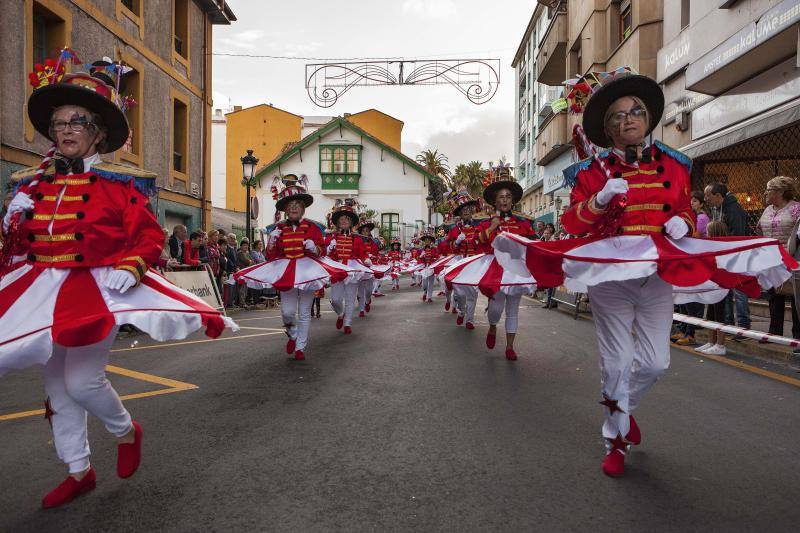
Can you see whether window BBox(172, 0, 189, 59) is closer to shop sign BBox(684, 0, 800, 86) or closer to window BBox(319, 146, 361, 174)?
shop sign BBox(684, 0, 800, 86)

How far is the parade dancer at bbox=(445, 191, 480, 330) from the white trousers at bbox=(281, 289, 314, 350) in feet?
9.63

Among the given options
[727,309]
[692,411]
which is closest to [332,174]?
[727,309]

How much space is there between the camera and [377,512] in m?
3.12

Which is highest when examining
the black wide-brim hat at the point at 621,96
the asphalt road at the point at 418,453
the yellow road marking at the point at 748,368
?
the black wide-brim hat at the point at 621,96

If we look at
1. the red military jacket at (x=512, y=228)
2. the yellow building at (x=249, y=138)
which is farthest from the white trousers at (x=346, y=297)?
the yellow building at (x=249, y=138)

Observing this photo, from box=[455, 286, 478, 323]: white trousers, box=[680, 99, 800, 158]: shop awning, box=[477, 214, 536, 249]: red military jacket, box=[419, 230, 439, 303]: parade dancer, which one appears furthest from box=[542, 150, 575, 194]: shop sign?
box=[477, 214, 536, 249]: red military jacket

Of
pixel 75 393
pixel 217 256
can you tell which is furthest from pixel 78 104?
pixel 217 256

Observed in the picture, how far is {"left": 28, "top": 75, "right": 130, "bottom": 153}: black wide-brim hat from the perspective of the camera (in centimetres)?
356

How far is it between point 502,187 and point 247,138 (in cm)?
4660

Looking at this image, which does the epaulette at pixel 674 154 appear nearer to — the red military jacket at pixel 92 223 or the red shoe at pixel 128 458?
the red military jacket at pixel 92 223

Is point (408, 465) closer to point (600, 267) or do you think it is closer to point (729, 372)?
point (600, 267)

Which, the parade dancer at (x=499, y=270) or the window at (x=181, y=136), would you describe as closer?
the parade dancer at (x=499, y=270)

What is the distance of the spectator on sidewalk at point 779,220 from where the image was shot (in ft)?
25.7

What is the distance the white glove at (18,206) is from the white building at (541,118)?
15.1m
